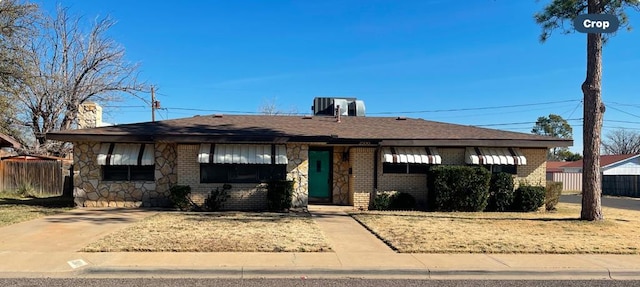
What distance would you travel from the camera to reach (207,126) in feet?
55.7

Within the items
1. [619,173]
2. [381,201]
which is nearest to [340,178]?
[381,201]

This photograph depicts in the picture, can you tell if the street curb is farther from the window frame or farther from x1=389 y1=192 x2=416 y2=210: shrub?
the window frame

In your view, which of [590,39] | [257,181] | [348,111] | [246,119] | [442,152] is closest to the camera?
[590,39]

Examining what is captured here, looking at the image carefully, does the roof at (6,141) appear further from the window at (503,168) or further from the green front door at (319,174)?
the window at (503,168)

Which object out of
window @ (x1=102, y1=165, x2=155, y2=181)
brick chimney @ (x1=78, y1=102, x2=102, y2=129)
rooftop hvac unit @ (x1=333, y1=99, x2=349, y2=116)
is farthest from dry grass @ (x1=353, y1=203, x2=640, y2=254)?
brick chimney @ (x1=78, y1=102, x2=102, y2=129)

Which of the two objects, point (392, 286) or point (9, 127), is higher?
point (9, 127)

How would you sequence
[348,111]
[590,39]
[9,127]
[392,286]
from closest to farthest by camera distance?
1. [392,286]
2. [590,39]
3. [348,111]
4. [9,127]

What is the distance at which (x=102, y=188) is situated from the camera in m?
15.3

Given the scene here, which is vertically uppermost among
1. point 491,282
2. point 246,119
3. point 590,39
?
point 590,39

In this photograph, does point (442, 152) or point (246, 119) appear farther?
point (246, 119)

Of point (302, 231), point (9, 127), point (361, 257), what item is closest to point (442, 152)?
point (302, 231)

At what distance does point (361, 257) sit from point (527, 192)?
10493mm

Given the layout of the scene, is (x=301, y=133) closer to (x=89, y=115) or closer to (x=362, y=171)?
(x=362, y=171)

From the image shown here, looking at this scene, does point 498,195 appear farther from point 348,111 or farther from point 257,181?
point 348,111
